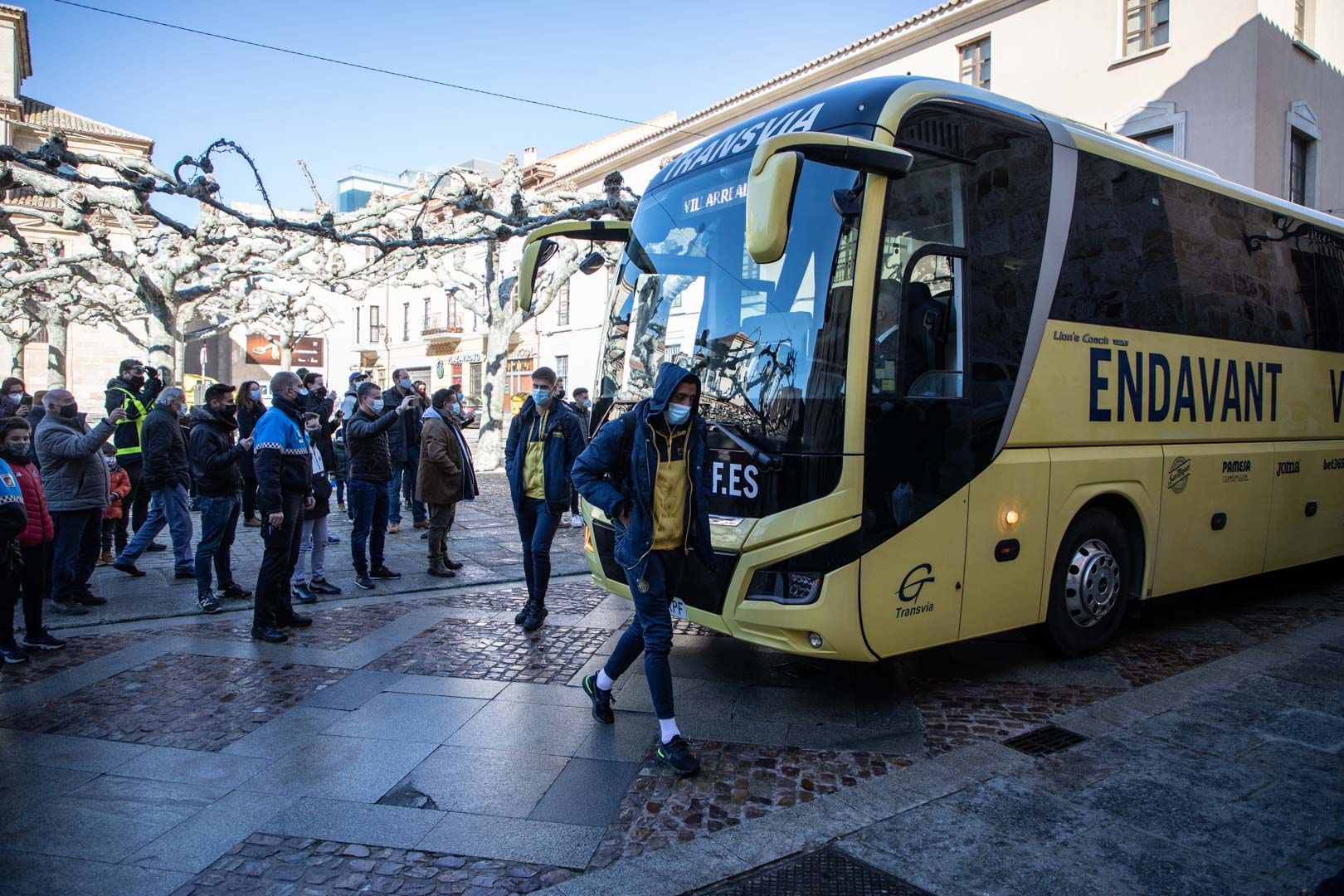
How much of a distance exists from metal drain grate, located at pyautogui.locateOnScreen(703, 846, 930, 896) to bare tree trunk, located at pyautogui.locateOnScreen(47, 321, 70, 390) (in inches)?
1429

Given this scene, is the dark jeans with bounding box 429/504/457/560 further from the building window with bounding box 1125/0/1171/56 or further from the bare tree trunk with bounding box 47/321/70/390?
the bare tree trunk with bounding box 47/321/70/390

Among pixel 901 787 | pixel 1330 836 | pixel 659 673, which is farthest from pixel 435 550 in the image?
pixel 1330 836

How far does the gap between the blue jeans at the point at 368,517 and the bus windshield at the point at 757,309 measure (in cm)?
409

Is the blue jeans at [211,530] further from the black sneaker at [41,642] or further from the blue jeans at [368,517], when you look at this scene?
the black sneaker at [41,642]

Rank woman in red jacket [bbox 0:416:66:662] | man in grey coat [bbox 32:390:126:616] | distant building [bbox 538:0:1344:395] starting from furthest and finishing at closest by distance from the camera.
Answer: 1. distant building [bbox 538:0:1344:395]
2. man in grey coat [bbox 32:390:126:616]
3. woman in red jacket [bbox 0:416:66:662]

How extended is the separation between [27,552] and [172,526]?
2548mm

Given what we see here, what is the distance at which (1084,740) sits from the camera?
179 inches

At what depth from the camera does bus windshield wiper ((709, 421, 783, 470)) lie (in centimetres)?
464

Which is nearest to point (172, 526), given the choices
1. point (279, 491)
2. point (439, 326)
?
point (279, 491)

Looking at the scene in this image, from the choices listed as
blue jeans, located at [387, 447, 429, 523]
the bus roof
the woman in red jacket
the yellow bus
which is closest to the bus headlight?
the yellow bus

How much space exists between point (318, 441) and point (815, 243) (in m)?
8.28

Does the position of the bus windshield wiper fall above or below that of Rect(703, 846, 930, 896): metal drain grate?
above

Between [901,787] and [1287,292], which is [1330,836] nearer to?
[901,787]

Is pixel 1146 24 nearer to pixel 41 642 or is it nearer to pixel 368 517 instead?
pixel 368 517
